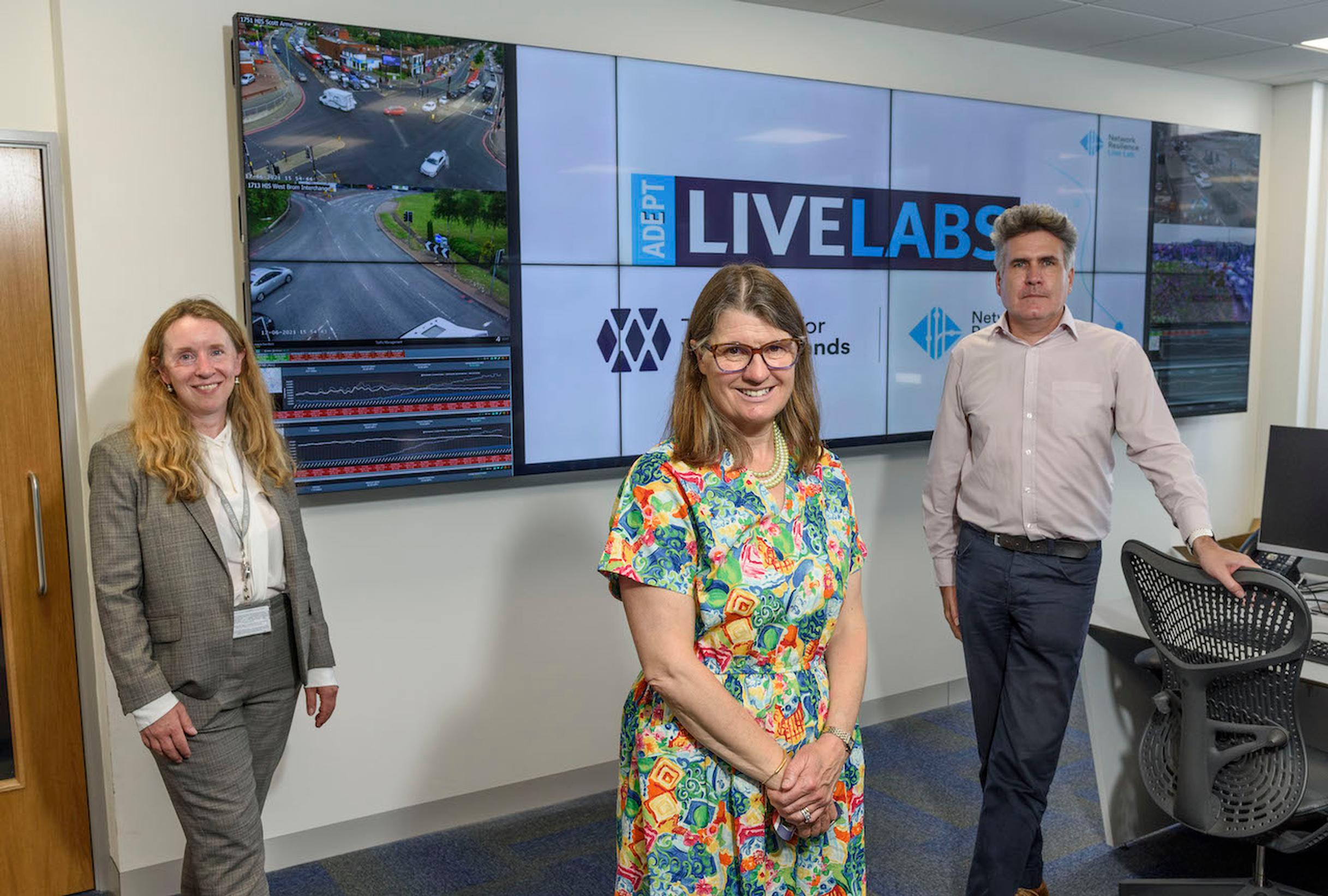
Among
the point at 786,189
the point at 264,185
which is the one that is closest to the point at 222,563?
the point at 264,185

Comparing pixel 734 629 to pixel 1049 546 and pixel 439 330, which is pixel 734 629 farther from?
pixel 439 330

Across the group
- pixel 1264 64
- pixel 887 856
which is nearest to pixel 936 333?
pixel 887 856

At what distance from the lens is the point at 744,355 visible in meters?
1.67

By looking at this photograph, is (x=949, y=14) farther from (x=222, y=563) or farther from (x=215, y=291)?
(x=222, y=563)

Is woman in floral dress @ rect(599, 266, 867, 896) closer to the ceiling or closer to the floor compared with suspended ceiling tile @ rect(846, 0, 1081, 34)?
closer to the floor

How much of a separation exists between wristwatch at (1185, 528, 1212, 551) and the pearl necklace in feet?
4.32

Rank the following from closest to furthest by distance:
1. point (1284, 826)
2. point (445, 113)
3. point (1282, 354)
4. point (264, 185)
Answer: point (1284, 826), point (264, 185), point (445, 113), point (1282, 354)

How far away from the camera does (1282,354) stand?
5.58 metres

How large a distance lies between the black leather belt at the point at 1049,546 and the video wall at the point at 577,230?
132 centimetres

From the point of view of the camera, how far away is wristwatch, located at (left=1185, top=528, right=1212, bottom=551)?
257cm

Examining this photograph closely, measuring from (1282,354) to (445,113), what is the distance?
4.47m

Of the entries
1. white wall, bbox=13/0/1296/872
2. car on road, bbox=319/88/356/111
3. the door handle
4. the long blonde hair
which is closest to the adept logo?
white wall, bbox=13/0/1296/872

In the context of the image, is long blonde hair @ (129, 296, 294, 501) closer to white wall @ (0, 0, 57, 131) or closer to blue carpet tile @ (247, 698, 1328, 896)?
white wall @ (0, 0, 57, 131)

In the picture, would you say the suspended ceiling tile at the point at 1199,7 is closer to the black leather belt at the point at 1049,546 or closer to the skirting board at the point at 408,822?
the black leather belt at the point at 1049,546
